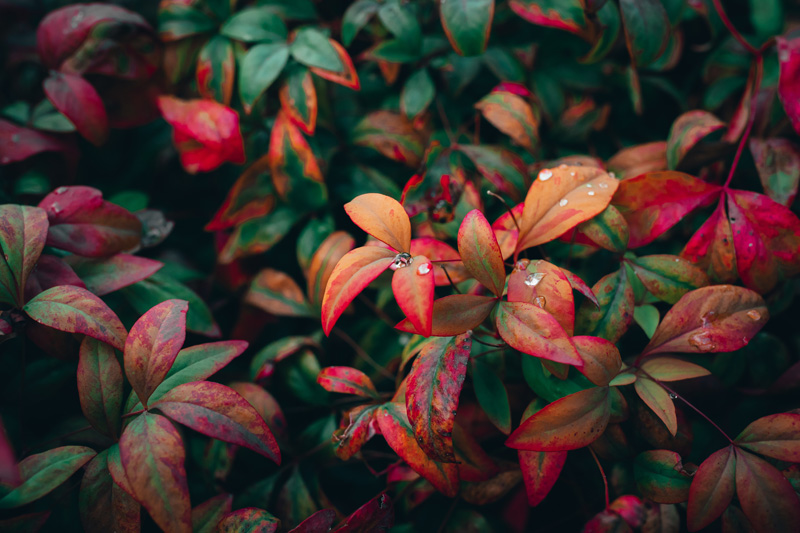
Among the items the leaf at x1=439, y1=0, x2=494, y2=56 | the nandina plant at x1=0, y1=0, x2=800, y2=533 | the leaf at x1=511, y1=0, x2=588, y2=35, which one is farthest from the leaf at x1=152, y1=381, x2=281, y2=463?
the leaf at x1=511, y1=0, x2=588, y2=35

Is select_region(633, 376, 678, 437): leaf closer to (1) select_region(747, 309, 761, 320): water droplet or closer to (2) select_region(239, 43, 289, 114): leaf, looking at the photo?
(1) select_region(747, 309, 761, 320): water droplet

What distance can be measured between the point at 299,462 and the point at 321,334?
207mm

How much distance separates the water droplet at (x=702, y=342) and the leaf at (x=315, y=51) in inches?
25.8

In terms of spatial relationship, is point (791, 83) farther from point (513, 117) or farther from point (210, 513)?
point (210, 513)

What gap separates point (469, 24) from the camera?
27.7 inches

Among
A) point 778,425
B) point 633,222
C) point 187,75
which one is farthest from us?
point 187,75

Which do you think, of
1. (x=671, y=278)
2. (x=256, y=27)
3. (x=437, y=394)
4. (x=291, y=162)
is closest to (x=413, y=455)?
(x=437, y=394)

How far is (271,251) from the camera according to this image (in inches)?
36.4

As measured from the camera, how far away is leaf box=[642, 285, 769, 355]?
0.57 meters

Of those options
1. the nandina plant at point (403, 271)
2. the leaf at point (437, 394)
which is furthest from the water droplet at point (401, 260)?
the leaf at point (437, 394)

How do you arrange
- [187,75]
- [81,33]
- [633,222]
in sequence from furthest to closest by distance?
1. [187,75]
2. [81,33]
3. [633,222]

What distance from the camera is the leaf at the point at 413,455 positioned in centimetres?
55

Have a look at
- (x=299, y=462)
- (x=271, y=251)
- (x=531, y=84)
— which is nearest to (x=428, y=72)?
(x=531, y=84)

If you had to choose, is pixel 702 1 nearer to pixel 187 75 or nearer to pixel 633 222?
pixel 633 222
